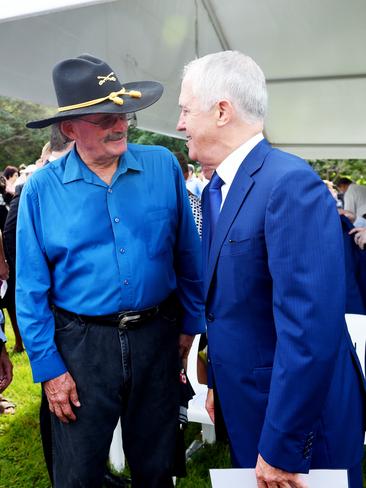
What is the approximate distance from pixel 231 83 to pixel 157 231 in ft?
2.19

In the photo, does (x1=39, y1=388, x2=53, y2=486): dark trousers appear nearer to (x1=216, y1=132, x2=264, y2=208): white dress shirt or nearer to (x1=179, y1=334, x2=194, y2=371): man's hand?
(x1=179, y1=334, x2=194, y2=371): man's hand

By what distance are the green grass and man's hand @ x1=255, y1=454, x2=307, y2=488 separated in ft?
5.37

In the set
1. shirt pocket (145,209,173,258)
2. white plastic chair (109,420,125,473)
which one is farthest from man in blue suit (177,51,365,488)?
white plastic chair (109,420,125,473)

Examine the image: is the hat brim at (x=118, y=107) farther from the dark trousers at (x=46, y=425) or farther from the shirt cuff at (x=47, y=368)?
the dark trousers at (x=46, y=425)

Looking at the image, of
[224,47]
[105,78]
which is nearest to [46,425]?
[105,78]

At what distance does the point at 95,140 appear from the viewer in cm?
175

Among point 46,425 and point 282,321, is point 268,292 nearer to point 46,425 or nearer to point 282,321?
point 282,321

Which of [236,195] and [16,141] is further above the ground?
[236,195]

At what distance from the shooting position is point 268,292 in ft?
4.31

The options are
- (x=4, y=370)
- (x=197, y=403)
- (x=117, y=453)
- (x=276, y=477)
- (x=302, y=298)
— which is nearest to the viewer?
(x=302, y=298)

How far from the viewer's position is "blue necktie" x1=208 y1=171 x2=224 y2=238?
1.47 meters

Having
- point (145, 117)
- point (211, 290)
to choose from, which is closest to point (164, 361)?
point (211, 290)

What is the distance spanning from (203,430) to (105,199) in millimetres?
2025

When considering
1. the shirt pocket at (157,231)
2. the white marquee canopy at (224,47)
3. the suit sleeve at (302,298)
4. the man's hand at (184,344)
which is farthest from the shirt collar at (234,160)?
the white marquee canopy at (224,47)
